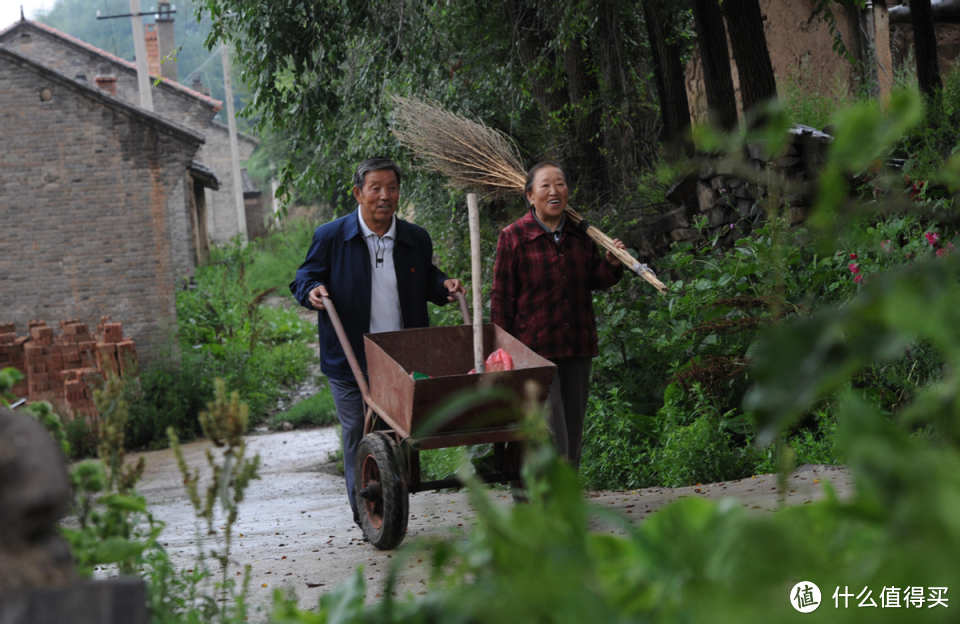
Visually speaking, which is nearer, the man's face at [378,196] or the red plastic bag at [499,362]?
the red plastic bag at [499,362]

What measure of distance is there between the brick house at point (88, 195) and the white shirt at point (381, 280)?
7.87 meters

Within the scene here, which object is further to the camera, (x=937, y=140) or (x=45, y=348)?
(x=45, y=348)

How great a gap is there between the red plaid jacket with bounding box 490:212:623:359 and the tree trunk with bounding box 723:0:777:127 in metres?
2.56

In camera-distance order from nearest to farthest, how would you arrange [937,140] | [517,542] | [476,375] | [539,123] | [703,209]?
[517,542], [476,375], [937,140], [703,209], [539,123]

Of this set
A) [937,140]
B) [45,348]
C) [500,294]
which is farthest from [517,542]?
[45,348]

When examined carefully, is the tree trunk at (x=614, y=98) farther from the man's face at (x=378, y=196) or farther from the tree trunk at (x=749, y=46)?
the man's face at (x=378, y=196)

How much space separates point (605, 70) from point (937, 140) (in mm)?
3838

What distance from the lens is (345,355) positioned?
4.69 meters

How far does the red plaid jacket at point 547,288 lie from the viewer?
4.55 metres

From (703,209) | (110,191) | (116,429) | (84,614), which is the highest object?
(110,191)

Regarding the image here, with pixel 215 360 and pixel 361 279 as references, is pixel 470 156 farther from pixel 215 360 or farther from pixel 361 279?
pixel 215 360

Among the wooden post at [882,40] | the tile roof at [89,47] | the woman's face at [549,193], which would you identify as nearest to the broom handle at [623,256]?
the woman's face at [549,193]

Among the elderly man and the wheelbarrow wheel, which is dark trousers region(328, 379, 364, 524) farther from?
the wheelbarrow wheel

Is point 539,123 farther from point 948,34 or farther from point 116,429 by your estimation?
point 116,429
